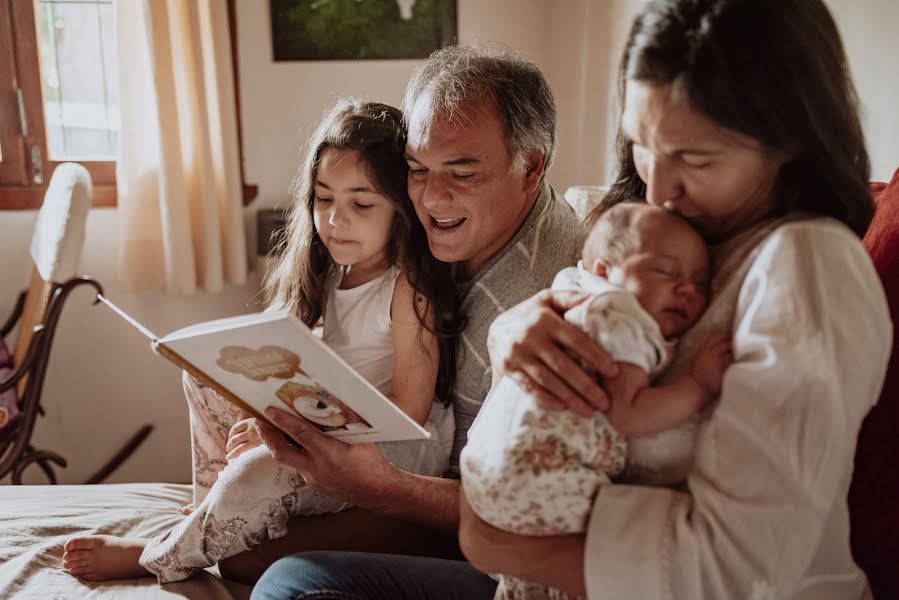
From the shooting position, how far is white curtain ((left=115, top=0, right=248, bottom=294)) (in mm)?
2693

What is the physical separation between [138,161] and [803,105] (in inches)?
97.3

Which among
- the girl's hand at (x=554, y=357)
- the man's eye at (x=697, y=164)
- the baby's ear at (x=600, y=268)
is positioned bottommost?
the girl's hand at (x=554, y=357)

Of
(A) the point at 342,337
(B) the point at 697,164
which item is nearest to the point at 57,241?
(A) the point at 342,337

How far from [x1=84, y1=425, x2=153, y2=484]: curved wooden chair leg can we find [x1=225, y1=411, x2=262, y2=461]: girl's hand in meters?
1.69

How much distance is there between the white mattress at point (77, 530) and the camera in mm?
1378

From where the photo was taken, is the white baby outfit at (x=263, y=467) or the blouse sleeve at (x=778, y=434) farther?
the white baby outfit at (x=263, y=467)

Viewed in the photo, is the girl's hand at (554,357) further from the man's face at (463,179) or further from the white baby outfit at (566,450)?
the man's face at (463,179)

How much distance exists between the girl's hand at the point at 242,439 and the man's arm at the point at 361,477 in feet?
0.71

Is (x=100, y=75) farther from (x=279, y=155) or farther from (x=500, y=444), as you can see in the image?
(x=500, y=444)

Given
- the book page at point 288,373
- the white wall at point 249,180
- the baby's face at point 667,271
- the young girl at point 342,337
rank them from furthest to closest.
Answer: the white wall at point 249,180 < the young girl at point 342,337 < the book page at point 288,373 < the baby's face at point 667,271

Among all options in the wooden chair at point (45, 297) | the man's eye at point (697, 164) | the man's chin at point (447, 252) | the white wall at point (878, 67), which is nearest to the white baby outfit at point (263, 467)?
the man's chin at point (447, 252)

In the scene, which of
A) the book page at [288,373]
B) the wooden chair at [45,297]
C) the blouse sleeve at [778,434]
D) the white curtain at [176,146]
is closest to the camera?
the blouse sleeve at [778,434]

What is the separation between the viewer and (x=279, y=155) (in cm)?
310

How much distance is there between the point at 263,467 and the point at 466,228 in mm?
556
